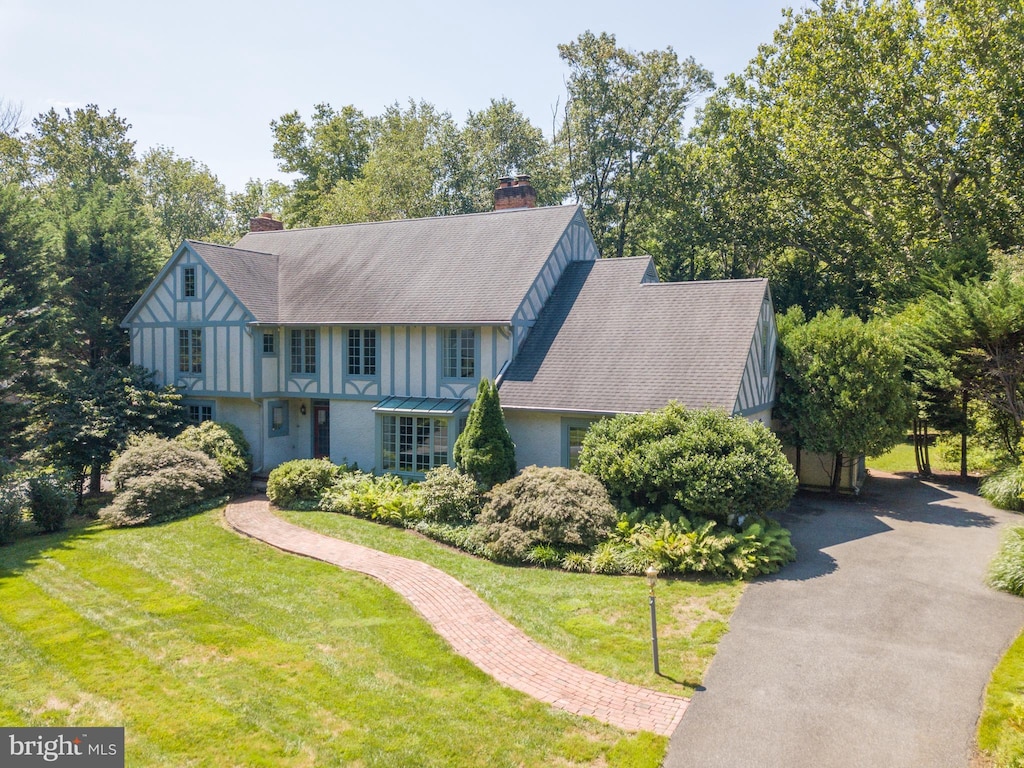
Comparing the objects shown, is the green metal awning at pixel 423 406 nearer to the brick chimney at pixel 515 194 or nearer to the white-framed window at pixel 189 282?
the white-framed window at pixel 189 282

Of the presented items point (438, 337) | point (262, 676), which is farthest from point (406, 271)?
point (262, 676)

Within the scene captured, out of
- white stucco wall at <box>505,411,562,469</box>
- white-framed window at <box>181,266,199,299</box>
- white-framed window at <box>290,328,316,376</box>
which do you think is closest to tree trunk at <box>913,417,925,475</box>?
white stucco wall at <box>505,411,562,469</box>

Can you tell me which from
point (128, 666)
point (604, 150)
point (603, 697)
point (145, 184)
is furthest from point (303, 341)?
point (145, 184)

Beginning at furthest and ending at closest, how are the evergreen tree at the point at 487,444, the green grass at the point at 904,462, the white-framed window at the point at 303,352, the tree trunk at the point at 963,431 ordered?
the green grass at the point at 904,462, the white-framed window at the point at 303,352, the tree trunk at the point at 963,431, the evergreen tree at the point at 487,444

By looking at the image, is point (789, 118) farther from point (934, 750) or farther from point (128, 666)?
point (128, 666)

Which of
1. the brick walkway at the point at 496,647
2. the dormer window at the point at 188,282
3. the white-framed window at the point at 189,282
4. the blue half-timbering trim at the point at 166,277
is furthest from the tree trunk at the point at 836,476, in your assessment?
the dormer window at the point at 188,282

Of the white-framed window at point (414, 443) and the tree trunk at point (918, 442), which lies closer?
the white-framed window at point (414, 443)

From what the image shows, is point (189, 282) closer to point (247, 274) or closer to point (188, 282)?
point (188, 282)
